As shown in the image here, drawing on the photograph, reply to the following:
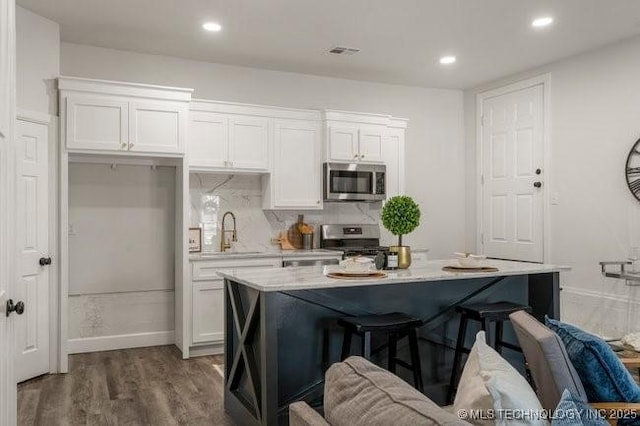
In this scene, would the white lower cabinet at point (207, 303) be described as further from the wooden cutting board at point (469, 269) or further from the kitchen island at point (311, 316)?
the wooden cutting board at point (469, 269)

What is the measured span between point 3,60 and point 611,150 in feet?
16.4

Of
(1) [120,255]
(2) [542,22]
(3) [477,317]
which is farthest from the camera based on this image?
(1) [120,255]

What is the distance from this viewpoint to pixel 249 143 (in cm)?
527

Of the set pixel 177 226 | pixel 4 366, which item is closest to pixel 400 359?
pixel 4 366

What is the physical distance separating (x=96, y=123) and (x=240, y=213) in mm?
1701

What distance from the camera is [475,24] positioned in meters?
4.50

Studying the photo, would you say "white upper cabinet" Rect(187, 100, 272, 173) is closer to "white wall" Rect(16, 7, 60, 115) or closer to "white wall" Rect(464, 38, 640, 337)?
"white wall" Rect(16, 7, 60, 115)

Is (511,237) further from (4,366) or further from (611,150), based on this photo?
(4,366)

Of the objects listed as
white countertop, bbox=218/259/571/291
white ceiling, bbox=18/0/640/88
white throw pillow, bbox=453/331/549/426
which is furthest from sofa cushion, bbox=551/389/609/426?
white ceiling, bbox=18/0/640/88

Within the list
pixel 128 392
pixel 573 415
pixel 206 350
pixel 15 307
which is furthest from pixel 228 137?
pixel 573 415

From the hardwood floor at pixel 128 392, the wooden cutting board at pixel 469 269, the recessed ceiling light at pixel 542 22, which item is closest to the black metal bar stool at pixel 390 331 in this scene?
the wooden cutting board at pixel 469 269

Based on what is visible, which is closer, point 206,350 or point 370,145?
point 206,350

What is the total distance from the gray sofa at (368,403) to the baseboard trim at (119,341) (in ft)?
13.1

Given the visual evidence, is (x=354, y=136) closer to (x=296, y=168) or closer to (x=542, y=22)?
(x=296, y=168)
